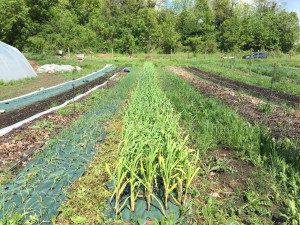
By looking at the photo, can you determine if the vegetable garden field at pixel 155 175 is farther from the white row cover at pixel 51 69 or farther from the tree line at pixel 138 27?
the tree line at pixel 138 27

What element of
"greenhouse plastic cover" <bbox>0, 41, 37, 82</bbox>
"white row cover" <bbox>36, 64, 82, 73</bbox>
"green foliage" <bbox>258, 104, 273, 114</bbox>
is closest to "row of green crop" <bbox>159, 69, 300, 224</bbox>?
"green foliage" <bbox>258, 104, 273, 114</bbox>

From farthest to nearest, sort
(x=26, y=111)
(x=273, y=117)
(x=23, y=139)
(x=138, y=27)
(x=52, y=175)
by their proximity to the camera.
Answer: (x=138, y=27) → (x=26, y=111) → (x=273, y=117) → (x=23, y=139) → (x=52, y=175)

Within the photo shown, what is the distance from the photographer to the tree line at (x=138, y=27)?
2834 cm

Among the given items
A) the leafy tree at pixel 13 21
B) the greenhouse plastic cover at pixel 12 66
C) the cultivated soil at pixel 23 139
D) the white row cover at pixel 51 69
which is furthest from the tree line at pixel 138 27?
the cultivated soil at pixel 23 139

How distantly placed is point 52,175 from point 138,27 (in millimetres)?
33962

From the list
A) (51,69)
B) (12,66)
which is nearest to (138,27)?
(51,69)

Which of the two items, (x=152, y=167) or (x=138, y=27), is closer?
(x=152, y=167)

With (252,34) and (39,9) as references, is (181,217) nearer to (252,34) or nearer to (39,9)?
(39,9)

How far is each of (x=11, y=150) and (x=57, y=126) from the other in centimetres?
121

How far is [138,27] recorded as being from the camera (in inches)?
1319

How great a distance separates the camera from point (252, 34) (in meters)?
33.2

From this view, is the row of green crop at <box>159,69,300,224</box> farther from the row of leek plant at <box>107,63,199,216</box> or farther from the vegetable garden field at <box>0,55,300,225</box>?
the row of leek plant at <box>107,63,199,216</box>

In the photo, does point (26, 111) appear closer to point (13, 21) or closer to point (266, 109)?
point (266, 109)

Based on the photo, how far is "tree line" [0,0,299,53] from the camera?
93.0ft
